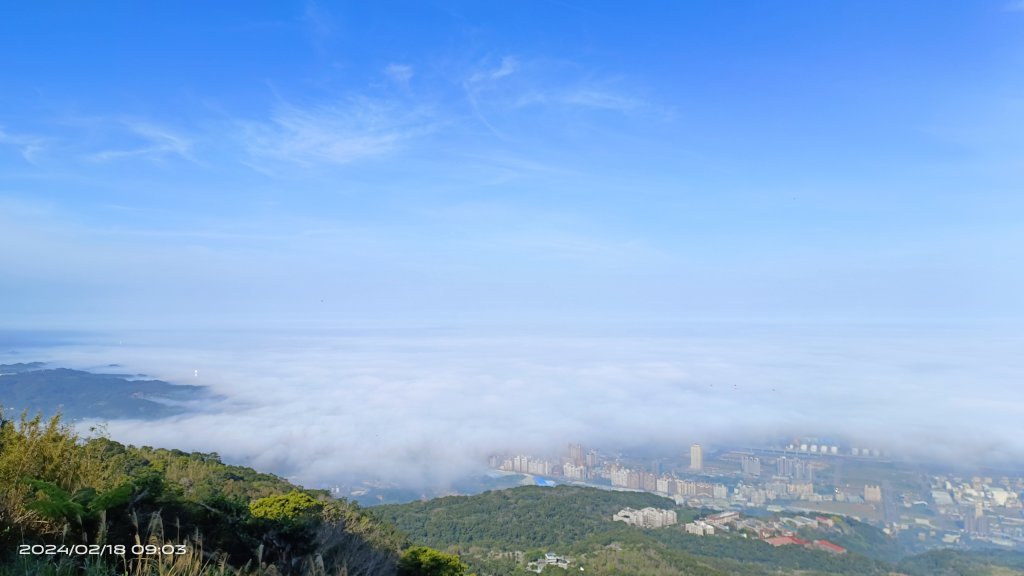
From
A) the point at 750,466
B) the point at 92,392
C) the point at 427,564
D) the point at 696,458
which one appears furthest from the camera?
the point at 696,458

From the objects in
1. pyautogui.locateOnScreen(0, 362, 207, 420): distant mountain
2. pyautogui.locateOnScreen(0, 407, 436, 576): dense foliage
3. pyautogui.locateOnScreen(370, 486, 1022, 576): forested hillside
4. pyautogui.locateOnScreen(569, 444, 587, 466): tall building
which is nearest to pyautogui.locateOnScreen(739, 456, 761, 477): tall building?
pyautogui.locateOnScreen(569, 444, 587, 466): tall building

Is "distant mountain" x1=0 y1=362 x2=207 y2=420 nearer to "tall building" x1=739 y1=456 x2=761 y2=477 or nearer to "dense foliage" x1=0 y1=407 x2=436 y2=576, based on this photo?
"dense foliage" x1=0 y1=407 x2=436 y2=576

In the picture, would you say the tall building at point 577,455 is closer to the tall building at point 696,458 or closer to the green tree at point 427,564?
the tall building at point 696,458

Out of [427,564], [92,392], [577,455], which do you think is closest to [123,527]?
[427,564]

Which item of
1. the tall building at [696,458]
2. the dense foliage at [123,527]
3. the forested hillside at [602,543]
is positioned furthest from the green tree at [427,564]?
the tall building at [696,458]

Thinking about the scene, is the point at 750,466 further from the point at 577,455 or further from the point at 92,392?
the point at 92,392

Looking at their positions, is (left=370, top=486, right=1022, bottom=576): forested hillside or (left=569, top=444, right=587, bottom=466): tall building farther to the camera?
(left=569, top=444, right=587, bottom=466): tall building
